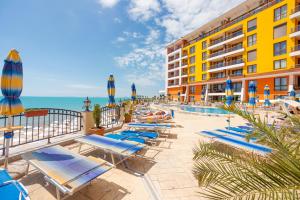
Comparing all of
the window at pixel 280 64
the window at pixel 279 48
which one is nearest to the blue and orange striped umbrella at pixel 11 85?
the window at pixel 280 64

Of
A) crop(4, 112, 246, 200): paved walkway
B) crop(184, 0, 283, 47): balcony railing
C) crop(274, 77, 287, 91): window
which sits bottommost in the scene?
crop(4, 112, 246, 200): paved walkway

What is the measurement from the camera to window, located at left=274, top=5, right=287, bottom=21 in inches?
927

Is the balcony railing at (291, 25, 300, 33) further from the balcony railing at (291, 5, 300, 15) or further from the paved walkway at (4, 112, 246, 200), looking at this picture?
the paved walkway at (4, 112, 246, 200)

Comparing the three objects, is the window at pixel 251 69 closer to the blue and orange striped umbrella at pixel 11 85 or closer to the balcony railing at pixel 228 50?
the balcony railing at pixel 228 50

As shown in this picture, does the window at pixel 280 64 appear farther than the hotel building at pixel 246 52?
Yes

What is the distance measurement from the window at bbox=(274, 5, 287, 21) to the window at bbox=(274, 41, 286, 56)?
400 cm

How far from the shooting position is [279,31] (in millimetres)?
24344

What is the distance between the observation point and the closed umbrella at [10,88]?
145 inches

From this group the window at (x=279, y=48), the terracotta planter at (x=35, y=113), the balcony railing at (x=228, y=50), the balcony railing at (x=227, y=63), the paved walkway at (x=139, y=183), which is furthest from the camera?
the balcony railing at (x=228, y=50)

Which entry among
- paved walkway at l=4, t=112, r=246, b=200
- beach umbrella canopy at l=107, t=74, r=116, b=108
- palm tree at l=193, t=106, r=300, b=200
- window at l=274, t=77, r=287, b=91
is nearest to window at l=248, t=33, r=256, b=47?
window at l=274, t=77, r=287, b=91

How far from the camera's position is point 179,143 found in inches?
271

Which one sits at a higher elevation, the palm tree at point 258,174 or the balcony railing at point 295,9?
the balcony railing at point 295,9

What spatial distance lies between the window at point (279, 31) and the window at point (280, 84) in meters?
6.86

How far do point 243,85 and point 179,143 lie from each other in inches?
1089
